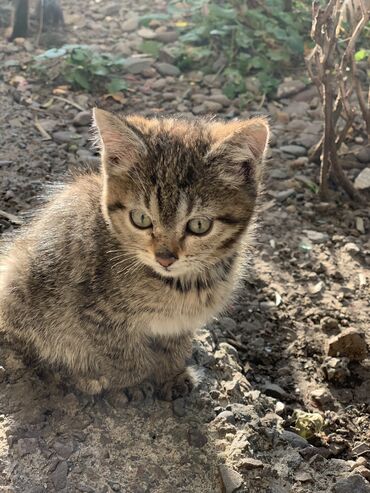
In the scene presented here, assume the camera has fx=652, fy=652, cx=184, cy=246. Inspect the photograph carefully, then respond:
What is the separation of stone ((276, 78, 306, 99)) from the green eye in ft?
9.56

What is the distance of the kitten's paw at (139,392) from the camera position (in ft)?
8.43

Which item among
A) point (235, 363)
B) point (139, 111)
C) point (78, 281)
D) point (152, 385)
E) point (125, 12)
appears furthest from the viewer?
point (125, 12)

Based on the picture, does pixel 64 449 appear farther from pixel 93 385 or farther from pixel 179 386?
pixel 179 386

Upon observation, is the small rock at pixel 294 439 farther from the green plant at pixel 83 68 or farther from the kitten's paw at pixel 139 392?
the green plant at pixel 83 68

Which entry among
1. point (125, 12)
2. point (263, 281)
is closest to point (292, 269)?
point (263, 281)

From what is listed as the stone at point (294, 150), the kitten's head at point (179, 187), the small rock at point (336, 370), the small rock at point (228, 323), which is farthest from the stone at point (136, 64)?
the small rock at point (336, 370)

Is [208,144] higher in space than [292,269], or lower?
higher

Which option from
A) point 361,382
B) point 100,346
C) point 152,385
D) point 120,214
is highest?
point 120,214

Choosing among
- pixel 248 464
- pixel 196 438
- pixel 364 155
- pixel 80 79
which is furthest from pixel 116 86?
pixel 248 464

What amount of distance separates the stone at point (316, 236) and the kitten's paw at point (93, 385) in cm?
176

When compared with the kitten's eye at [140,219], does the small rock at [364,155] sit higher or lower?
lower

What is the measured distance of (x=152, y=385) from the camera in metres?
2.66

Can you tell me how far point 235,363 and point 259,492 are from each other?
2.39 feet

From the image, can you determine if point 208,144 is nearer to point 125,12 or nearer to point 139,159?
point 139,159
